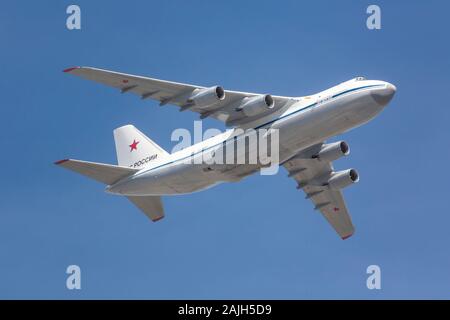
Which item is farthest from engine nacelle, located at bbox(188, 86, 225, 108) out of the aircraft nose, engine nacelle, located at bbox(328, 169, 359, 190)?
engine nacelle, located at bbox(328, 169, 359, 190)

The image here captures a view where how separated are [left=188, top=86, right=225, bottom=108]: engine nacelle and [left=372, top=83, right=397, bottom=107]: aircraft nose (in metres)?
5.66

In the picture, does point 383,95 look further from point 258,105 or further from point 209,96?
point 209,96

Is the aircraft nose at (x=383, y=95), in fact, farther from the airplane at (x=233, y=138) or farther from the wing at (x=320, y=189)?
the wing at (x=320, y=189)

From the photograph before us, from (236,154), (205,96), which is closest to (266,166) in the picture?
(236,154)

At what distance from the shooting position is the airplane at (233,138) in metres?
38.1

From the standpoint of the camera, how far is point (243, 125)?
1591 inches

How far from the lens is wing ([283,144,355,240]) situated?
4353 centimetres

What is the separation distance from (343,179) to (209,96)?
8.34m

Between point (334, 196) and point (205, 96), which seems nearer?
point (205, 96)

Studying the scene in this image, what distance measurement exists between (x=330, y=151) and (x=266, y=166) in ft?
10.2

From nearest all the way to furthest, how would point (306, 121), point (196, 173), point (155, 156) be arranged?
1. point (306, 121)
2. point (196, 173)
3. point (155, 156)

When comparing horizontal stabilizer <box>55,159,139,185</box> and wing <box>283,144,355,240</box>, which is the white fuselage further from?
wing <box>283,144,355,240</box>

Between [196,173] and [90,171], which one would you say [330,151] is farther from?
[90,171]

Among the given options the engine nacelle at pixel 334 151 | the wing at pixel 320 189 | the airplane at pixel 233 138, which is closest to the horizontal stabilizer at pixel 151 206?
the airplane at pixel 233 138
